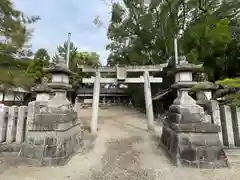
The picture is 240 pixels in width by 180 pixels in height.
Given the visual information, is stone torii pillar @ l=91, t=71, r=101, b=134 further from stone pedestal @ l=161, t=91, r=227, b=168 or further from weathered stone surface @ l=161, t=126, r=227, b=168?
weathered stone surface @ l=161, t=126, r=227, b=168

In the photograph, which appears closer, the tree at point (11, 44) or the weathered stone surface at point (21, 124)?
the weathered stone surface at point (21, 124)

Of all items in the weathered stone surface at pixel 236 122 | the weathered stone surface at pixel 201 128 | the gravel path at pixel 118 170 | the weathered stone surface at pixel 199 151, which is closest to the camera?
the gravel path at pixel 118 170

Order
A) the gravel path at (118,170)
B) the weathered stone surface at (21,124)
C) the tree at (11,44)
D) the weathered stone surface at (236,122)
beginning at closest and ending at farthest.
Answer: the gravel path at (118,170), the weathered stone surface at (236,122), the weathered stone surface at (21,124), the tree at (11,44)

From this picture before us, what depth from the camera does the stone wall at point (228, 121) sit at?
3.37m

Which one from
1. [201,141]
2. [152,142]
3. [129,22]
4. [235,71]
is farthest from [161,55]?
[201,141]

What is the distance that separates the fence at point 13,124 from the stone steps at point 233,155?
475 centimetres

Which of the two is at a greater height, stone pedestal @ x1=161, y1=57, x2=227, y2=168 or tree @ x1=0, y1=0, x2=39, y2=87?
tree @ x1=0, y1=0, x2=39, y2=87

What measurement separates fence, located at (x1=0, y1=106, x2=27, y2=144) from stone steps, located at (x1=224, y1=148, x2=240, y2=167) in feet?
15.6

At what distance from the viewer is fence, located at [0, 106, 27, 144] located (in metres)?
3.69

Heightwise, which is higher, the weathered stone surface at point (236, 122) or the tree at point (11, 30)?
the tree at point (11, 30)

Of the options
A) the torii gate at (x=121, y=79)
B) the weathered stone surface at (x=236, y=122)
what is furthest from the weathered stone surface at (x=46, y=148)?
the weathered stone surface at (x=236, y=122)

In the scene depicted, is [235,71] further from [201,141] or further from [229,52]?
[201,141]

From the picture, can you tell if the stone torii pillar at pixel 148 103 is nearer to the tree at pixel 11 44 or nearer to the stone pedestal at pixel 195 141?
the stone pedestal at pixel 195 141

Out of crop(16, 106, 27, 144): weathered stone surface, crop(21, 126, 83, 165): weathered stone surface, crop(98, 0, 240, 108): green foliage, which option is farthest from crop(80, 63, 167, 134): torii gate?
crop(21, 126, 83, 165): weathered stone surface
